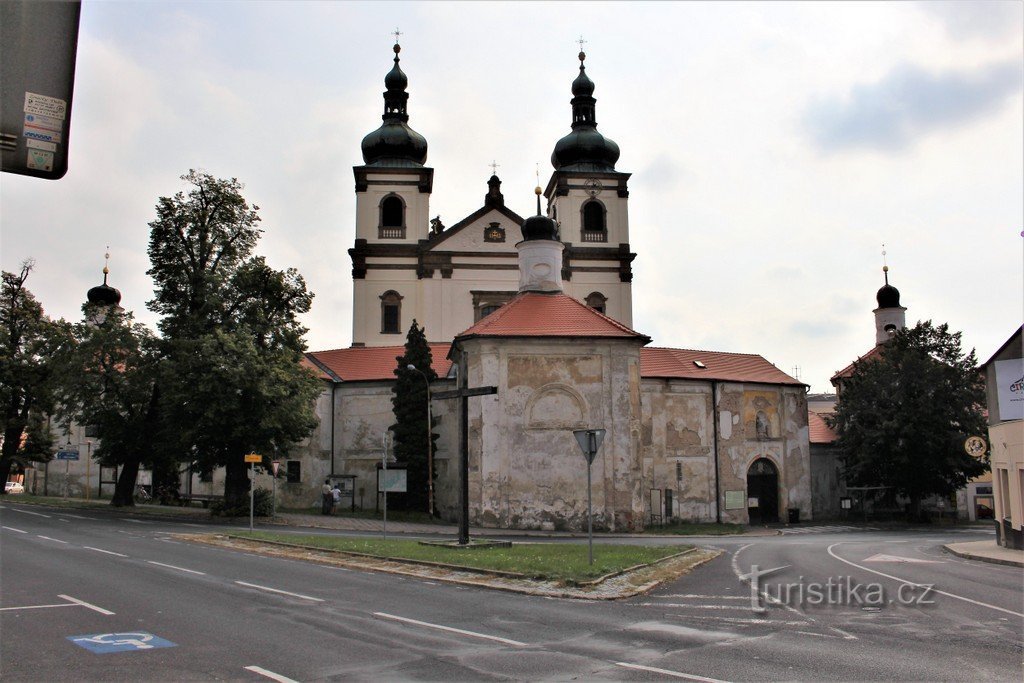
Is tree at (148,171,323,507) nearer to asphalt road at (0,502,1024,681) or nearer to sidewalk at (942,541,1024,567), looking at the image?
asphalt road at (0,502,1024,681)

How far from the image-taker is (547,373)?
34.7 meters

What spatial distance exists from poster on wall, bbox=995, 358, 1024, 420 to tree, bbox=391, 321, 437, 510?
916 inches

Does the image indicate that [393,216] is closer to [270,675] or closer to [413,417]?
[413,417]

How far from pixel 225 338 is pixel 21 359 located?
20758 millimetres

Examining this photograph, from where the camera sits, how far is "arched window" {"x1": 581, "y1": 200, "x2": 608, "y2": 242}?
5784cm

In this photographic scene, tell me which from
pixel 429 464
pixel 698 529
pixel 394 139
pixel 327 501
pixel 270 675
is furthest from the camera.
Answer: pixel 394 139

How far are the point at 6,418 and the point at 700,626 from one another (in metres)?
47.7

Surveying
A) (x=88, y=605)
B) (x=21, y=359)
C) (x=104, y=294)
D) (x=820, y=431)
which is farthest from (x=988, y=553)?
(x=104, y=294)

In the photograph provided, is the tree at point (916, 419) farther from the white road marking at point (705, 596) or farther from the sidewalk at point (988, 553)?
the white road marking at point (705, 596)

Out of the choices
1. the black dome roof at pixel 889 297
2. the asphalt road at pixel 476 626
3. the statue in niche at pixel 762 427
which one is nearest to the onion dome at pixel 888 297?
the black dome roof at pixel 889 297

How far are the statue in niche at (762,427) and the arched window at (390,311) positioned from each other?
2330 centimetres

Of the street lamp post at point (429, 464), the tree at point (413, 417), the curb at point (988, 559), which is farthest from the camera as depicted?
the tree at point (413, 417)

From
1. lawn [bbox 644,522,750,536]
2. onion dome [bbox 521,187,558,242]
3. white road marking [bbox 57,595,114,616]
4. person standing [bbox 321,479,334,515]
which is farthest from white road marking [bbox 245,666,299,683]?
onion dome [bbox 521,187,558,242]

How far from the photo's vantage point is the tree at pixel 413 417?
132 ft
